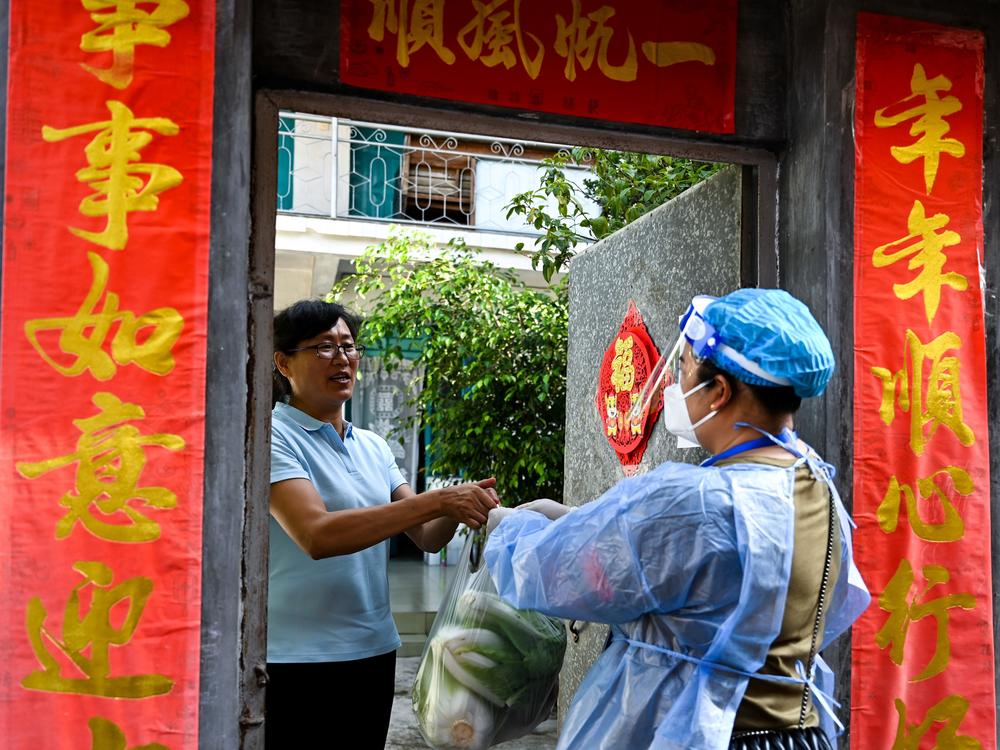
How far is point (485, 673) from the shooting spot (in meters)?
2.13

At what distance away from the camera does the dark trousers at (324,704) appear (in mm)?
2331

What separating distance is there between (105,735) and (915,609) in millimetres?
1854

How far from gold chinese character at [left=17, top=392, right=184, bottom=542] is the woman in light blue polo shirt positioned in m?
0.52

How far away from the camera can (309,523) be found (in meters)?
2.19

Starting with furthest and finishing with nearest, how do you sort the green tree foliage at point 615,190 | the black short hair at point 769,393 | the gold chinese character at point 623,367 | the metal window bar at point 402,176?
1. the metal window bar at point 402,176
2. the green tree foliage at point 615,190
3. the gold chinese character at point 623,367
4. the black short hair at point 769,393

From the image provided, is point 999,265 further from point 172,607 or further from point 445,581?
point 445,581

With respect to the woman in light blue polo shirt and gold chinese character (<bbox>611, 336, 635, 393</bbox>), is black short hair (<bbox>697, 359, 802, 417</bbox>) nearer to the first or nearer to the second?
the woman in light blue polo shirt

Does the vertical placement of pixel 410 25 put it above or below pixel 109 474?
above

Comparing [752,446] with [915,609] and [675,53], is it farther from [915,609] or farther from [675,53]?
[675,53]

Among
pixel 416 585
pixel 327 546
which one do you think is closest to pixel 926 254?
pixel 327 546

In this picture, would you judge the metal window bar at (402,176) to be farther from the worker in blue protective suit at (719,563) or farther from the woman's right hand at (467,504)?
the worker in blue protective suit at (719,563)

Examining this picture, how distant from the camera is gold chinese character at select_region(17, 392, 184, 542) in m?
1.71

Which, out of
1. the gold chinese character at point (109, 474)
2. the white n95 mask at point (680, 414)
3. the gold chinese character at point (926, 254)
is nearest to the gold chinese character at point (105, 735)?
the gold chinese character at point (109, 474)

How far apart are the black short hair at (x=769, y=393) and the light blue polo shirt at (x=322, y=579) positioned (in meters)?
1.13
